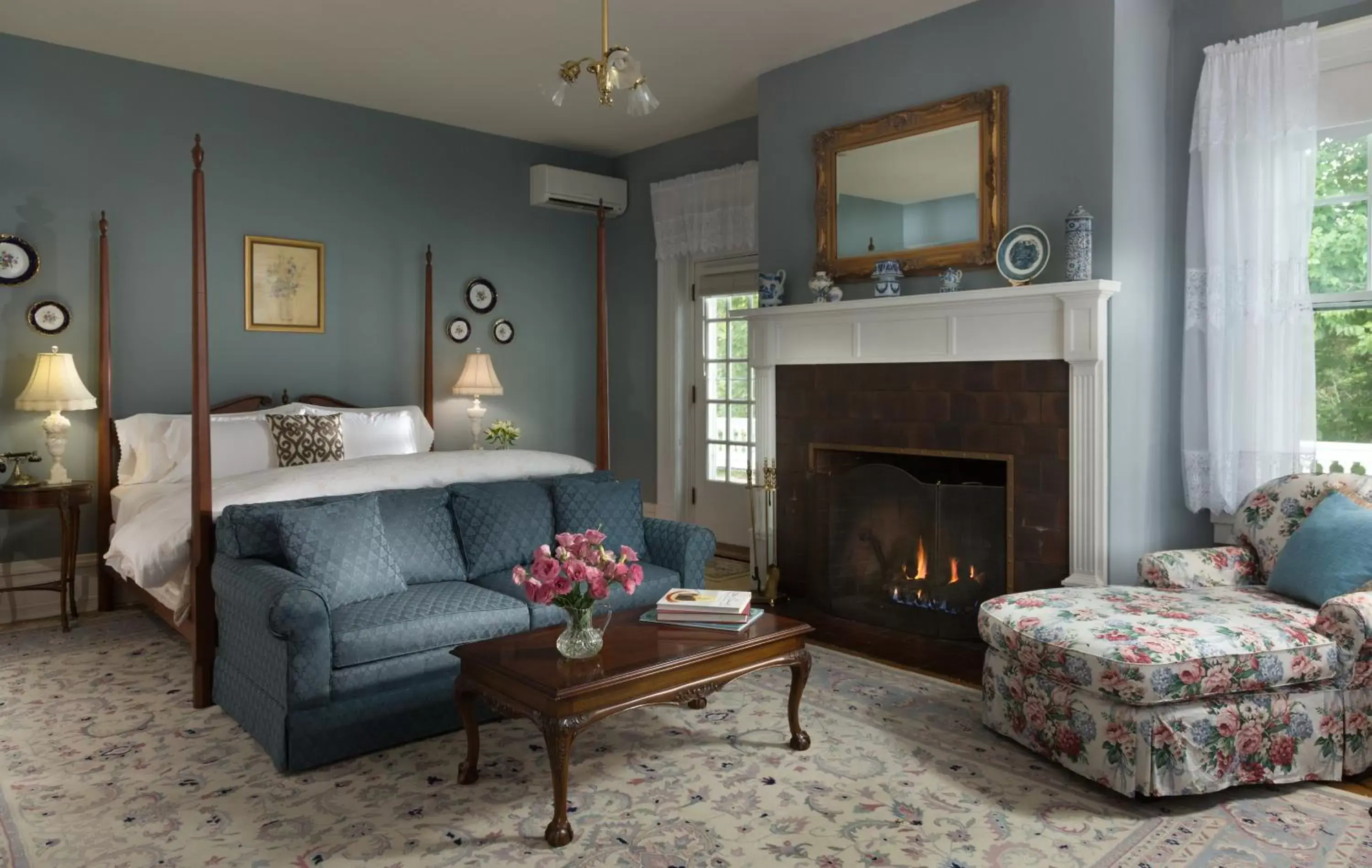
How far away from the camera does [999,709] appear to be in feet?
9.70

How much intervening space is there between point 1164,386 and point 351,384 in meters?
4.36

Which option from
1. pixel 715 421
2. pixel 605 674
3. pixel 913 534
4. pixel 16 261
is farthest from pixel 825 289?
pixel 16 261

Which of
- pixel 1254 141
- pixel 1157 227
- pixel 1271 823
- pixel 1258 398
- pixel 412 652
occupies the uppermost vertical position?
pixel 1254 141

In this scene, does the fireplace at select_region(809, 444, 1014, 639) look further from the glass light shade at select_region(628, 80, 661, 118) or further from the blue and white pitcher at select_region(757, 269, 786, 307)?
the glass light shade at select_region(628, 80, 661, 118)

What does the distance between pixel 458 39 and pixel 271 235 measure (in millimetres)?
1661

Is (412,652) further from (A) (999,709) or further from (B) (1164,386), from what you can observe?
(B) (1164,386)

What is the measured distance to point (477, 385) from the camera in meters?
5.84

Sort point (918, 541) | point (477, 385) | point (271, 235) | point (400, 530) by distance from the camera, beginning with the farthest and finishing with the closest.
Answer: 1. point (477, 385)
2. point (271, 235)
3. point (918, 541)
4. point (400, 530)

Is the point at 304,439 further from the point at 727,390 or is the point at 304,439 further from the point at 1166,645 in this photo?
the point at 1166,645

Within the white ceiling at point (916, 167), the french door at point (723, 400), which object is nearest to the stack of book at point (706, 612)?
the white ceiling at point (916, 167)

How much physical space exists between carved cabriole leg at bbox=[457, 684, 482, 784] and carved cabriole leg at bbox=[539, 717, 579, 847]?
0.42 m

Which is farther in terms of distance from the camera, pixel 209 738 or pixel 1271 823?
pixel 209 738

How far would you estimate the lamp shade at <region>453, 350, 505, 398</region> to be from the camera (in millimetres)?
5840

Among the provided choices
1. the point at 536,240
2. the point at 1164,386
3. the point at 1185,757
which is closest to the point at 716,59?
the point at 536,240
